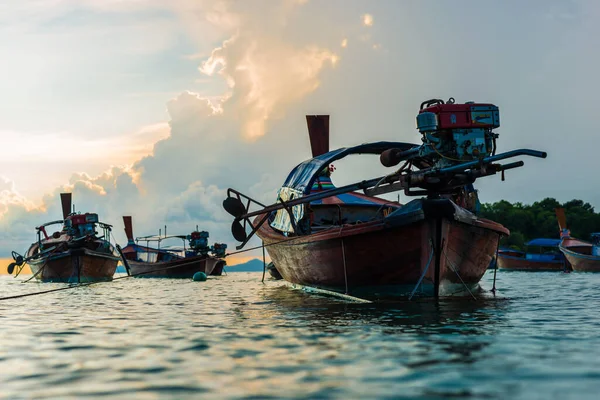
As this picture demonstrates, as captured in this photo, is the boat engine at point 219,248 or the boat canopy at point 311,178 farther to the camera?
the boat engine at point 219,248

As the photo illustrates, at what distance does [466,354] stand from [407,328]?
2.61m

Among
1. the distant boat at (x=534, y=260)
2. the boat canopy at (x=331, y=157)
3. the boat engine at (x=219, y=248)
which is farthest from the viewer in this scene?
the boat engine at (x=219, y=248)

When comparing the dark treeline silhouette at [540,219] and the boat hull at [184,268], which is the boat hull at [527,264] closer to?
the dark treeline silhouette at [540,219]

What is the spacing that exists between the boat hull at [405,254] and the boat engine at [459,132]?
1263mm

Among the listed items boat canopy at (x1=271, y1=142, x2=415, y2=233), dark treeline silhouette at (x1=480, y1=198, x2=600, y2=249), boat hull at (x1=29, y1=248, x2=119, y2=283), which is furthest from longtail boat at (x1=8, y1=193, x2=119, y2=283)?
dark treeline silhouette at (x1=480, y1=198, x2=600, y2=249)

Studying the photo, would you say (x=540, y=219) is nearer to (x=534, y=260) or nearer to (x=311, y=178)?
(x=534, y=260)

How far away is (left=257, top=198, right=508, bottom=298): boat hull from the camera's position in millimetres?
14312

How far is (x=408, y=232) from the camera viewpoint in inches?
564

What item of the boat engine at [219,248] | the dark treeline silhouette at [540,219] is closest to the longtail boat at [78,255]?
the boat engine at [219,248]

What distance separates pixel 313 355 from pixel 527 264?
6242 centimetres

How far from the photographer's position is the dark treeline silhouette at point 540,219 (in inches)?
3499

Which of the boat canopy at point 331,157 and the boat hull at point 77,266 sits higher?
the boat canopy at point 331,157

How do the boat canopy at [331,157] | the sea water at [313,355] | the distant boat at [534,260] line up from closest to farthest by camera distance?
the sea water at [313,355] < the boat canopy at [331,157] < the distant boat at [534,260]

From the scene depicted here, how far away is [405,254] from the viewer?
1452 cm
